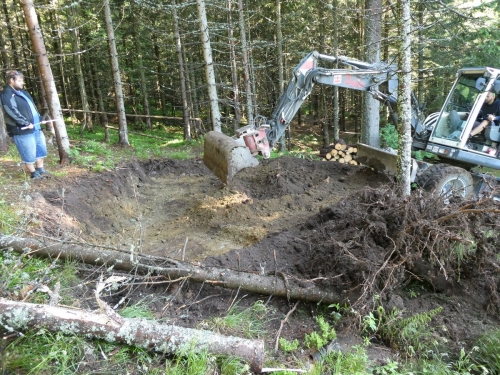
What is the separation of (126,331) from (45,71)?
6.19m

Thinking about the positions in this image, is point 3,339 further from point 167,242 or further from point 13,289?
point 167,242

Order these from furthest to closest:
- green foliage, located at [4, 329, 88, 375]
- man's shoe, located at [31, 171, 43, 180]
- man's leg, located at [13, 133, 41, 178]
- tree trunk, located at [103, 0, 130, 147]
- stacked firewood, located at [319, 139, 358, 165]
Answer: tree trunk, located at [103, 0, 130, 147] < stacked firewood, located at [319, 139, 358, 165] < man's shoe, located at [31, 171, 43, 180] < man's leg, located at [13, 133, 41, 178] < green foliage, located at [4, 329, 88, 375]

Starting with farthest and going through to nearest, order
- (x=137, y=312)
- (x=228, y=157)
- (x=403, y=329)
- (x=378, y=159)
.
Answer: (x=378, y=159)
(x=228, y=157)
(x=403, y=329)
(x=137, y=312)

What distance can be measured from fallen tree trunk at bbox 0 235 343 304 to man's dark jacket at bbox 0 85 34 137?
298 cm

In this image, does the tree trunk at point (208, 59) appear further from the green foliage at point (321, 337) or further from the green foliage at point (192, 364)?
the green foliage at point (192, 364)

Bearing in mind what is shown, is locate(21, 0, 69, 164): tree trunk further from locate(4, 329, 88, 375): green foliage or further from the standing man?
locate(4, 329, 88, 375): green foliage

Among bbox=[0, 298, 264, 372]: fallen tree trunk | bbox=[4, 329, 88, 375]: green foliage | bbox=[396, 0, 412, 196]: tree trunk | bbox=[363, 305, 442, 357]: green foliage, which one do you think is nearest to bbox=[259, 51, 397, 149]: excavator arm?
bbox=[396, 0, 412, 196]: tree trunk

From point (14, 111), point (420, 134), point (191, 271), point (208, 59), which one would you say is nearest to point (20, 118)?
point (14, 111)

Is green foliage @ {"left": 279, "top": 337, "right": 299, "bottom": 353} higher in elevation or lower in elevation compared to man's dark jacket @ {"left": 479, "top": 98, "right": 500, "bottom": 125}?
lower

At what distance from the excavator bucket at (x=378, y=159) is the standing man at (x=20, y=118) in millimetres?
6708

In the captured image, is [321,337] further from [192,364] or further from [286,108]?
[286,108]

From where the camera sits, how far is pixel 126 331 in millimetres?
2645

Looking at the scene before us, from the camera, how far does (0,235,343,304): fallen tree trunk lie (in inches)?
145

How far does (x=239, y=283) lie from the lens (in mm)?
3729
